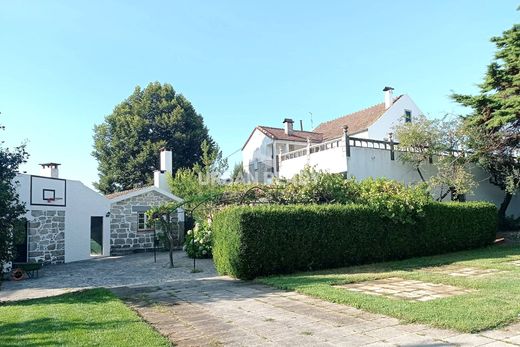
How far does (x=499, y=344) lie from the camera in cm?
461

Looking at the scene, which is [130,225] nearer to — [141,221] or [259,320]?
[141,221]

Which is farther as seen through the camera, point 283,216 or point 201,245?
point 201,245

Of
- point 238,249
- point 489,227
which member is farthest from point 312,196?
point 489,227

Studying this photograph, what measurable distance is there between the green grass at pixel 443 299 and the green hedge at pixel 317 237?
50cm

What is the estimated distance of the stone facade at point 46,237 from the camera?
58.3 ft

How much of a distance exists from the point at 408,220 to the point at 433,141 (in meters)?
7.71

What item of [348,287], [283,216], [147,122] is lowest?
[348,287]

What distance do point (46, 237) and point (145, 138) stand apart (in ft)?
58.2

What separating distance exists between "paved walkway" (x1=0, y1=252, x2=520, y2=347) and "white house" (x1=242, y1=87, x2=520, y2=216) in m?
10.4

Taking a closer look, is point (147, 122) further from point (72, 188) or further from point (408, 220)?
point (408, 220)

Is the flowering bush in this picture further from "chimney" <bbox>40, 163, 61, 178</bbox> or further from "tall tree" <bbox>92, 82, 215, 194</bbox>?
"tall tree" <bbox>92, 82, 215, 194</bbox>

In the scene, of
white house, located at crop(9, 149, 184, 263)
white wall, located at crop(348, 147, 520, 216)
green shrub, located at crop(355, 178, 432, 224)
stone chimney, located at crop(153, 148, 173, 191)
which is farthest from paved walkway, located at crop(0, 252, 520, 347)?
stone chimney, located at crop(153, 148, 173, 191)

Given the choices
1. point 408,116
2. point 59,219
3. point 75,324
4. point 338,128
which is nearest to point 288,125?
point 338,128

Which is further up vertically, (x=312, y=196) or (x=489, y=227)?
(x=312, y=196)
